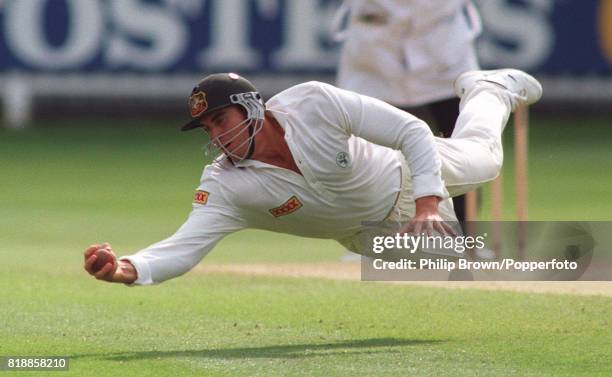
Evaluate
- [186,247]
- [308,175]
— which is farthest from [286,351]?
[308,175]

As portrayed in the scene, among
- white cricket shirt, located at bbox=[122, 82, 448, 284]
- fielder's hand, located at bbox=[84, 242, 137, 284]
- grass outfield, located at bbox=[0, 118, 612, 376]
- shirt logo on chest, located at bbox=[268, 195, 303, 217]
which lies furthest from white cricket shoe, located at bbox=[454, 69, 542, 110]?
fielder's hand, located at bbox=[84, 242, 137, 284]

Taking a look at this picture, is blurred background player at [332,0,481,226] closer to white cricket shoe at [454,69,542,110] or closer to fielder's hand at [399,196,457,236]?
white cricket shoe at [454,69,542,110]

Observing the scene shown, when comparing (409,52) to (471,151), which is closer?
(471,151)

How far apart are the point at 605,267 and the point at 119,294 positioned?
106 inches

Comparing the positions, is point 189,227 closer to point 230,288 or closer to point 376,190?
point 376,190

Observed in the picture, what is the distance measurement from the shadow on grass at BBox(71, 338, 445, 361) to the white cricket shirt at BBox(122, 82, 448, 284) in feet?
1.00

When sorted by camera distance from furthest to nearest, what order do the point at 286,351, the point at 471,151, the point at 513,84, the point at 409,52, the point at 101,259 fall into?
1. the point at 409,52
2. the point at 513,84
3. the point at 471,151
4. the point at 286,351
5. the point at 101,259

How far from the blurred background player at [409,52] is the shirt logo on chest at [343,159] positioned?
324 centimetres

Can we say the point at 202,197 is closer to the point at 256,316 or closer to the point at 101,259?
the point at 101,259

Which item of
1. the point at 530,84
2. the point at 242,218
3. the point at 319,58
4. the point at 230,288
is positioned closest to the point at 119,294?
the point at 230,288

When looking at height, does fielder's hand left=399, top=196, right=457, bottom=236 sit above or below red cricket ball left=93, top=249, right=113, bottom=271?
above

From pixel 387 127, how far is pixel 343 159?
24 centimetres

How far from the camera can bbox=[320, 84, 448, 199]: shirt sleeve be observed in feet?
20.3

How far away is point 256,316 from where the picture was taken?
7.15 metres
